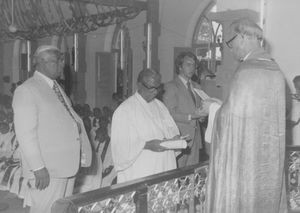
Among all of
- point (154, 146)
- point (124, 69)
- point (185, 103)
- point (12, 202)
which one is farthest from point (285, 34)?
point (124, 69)

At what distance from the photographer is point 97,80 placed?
11.8m

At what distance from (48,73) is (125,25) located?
7771mm

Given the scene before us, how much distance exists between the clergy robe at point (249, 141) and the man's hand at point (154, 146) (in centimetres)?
80

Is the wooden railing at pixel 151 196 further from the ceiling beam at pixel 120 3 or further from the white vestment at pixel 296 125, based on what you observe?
the ceiling beam at pixel 120 3

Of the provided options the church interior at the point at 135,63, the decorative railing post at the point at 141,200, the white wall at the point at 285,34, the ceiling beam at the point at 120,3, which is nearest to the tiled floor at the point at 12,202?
the church interior at the point at 135,63

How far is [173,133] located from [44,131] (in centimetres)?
107

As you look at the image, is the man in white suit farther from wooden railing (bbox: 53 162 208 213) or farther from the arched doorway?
the arched doorway

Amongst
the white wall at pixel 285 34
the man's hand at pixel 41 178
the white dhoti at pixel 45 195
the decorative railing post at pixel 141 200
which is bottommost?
the white dhoti at pixel 45 195

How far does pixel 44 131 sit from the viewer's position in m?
3.21

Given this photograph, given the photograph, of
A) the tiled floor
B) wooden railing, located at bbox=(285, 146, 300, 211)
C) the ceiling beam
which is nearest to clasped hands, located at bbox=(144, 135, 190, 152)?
wooden railing, located at bbox=(285, 146, 300, 211)

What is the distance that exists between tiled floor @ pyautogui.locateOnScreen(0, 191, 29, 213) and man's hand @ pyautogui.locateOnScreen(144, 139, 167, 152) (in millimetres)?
2586

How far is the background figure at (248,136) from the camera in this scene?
2.44m

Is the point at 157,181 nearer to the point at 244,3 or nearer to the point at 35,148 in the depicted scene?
the point at 35,148

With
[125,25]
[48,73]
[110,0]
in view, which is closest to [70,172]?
[48,73]
